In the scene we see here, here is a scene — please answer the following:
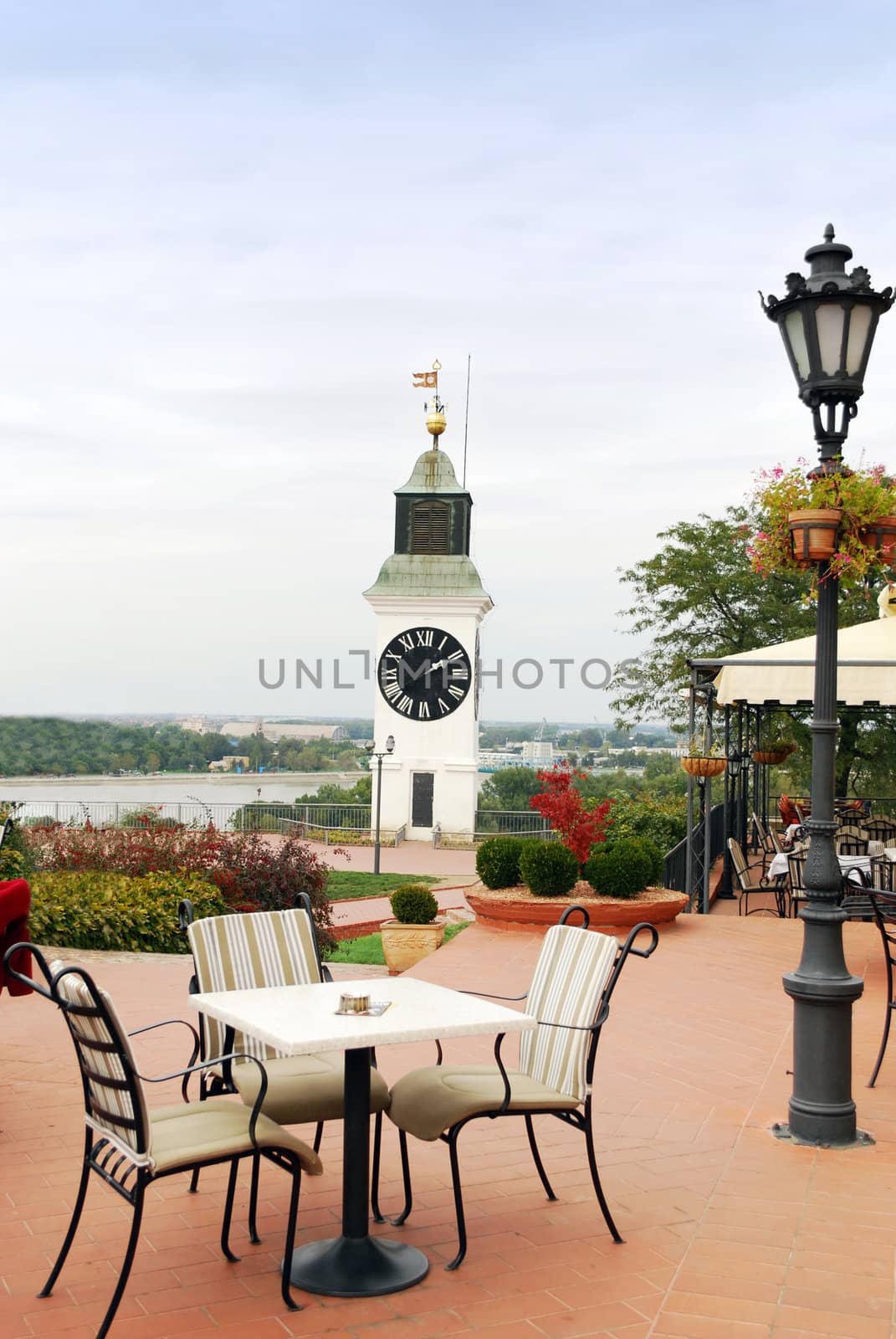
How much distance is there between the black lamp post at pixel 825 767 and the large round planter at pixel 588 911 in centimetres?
511

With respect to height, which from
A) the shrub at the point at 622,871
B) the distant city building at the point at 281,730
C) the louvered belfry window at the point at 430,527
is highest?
the louvered belfry window at the point at 430,527

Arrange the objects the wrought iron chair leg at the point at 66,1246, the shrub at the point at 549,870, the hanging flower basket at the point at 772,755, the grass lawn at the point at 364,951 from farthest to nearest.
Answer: the hanging flower basket at the point at 772,755 → the grass lawn at the point at 364,951 → the shrub at the point at 549,870 → the wrought iron chair leg at the point at 66,1246

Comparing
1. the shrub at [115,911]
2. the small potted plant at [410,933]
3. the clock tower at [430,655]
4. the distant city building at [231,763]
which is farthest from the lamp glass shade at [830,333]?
the clock tower at [430,655]

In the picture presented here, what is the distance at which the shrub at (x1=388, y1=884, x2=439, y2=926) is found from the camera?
10.6 meters

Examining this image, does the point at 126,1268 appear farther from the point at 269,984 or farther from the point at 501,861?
the point at 501,861

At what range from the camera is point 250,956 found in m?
4.58

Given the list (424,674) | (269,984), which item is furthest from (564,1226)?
(424,674)

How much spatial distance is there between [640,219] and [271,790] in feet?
79.5

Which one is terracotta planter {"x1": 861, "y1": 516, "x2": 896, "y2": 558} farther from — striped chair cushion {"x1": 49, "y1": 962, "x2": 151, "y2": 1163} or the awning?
the awning

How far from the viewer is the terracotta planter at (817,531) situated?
482 cm

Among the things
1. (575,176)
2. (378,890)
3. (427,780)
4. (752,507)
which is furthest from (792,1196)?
(427,780)

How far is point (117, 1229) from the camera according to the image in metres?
3.89

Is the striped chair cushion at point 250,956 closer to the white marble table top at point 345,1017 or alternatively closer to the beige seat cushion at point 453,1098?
the white marble table top at point 345,1017

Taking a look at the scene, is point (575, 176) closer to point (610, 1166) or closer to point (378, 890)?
point (610, 1166)
